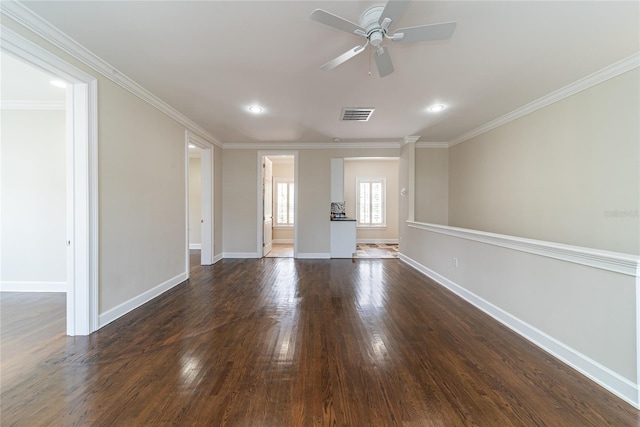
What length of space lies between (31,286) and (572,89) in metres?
7.30

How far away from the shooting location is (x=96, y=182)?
8.07ft

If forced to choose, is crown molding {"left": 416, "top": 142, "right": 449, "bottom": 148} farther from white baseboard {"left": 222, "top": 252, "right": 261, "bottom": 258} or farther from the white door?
white baseboard {"left": 222, "top": 252, "right": 261, "bottom": 258}

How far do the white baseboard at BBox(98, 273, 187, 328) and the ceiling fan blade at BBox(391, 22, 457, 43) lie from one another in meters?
3.69

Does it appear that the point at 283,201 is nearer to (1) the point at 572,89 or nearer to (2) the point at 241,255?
(2) the point at 241,255

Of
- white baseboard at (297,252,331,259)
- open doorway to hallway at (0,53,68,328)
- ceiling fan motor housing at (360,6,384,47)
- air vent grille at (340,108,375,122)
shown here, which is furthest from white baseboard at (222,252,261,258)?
ceiling fan motor housing at (360,6,384,47)

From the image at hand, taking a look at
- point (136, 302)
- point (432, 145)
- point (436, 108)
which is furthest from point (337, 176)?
point (136, 302)

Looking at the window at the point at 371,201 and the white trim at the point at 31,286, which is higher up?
the window at the point at 371,201

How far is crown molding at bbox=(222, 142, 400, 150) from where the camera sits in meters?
5.68

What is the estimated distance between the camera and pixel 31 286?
3395 mm

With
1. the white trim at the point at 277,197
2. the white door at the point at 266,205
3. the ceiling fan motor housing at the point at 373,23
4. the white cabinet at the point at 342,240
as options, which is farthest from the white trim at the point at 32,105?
the white trim at the point at 277,197

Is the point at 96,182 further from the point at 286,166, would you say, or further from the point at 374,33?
the point at 286,166

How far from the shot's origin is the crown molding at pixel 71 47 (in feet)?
5.89

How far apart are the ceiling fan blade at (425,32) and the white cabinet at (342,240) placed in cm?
427

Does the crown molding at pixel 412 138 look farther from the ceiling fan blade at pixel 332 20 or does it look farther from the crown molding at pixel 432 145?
the ceiling fan blade at pixel 332 20
